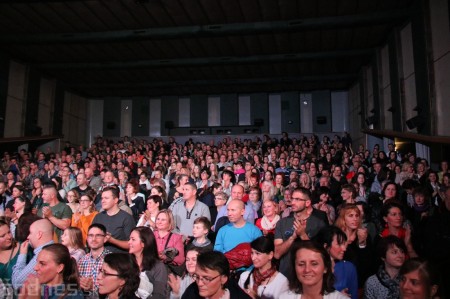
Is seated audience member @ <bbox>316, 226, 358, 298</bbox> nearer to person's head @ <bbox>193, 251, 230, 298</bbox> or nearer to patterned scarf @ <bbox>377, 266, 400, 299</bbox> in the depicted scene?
patterned scarf @ <bbox>377, 266, 400, 299</bbox>

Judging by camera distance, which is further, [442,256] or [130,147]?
[130,147]

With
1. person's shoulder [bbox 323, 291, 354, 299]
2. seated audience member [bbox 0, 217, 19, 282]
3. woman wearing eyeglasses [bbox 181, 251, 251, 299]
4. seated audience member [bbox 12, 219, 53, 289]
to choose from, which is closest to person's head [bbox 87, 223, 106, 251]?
seated audience member [bbox 12, 219, 53, 289]

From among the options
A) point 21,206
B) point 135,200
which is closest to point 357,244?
point 135,200

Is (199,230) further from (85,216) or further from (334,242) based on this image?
(85,216)

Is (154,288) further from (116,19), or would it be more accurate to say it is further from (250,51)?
(250,51)

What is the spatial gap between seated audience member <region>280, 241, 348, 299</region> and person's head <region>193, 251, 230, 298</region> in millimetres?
413

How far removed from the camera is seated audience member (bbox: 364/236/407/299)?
2.94 metres

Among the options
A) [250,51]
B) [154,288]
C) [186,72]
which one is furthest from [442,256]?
[186,72]

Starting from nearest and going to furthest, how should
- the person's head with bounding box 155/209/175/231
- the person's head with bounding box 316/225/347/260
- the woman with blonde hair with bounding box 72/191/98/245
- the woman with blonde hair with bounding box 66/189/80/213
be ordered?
the person's head with bounding box 316/225/347/260 < the person's head with bounding box 155/209/175/231 < the woman with blonde hair with bounding box 72/191/98/245 < the woman with blonde hair with bounding box 66/189/80/213

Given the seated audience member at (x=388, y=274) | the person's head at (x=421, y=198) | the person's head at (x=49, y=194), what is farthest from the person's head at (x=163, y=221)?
the person's head at (x=421, y=198)

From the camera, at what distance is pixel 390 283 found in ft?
9.78

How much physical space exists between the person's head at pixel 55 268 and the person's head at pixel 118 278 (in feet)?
0.83

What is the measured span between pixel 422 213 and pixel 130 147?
11.0m

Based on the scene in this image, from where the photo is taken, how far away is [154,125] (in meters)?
20.8
